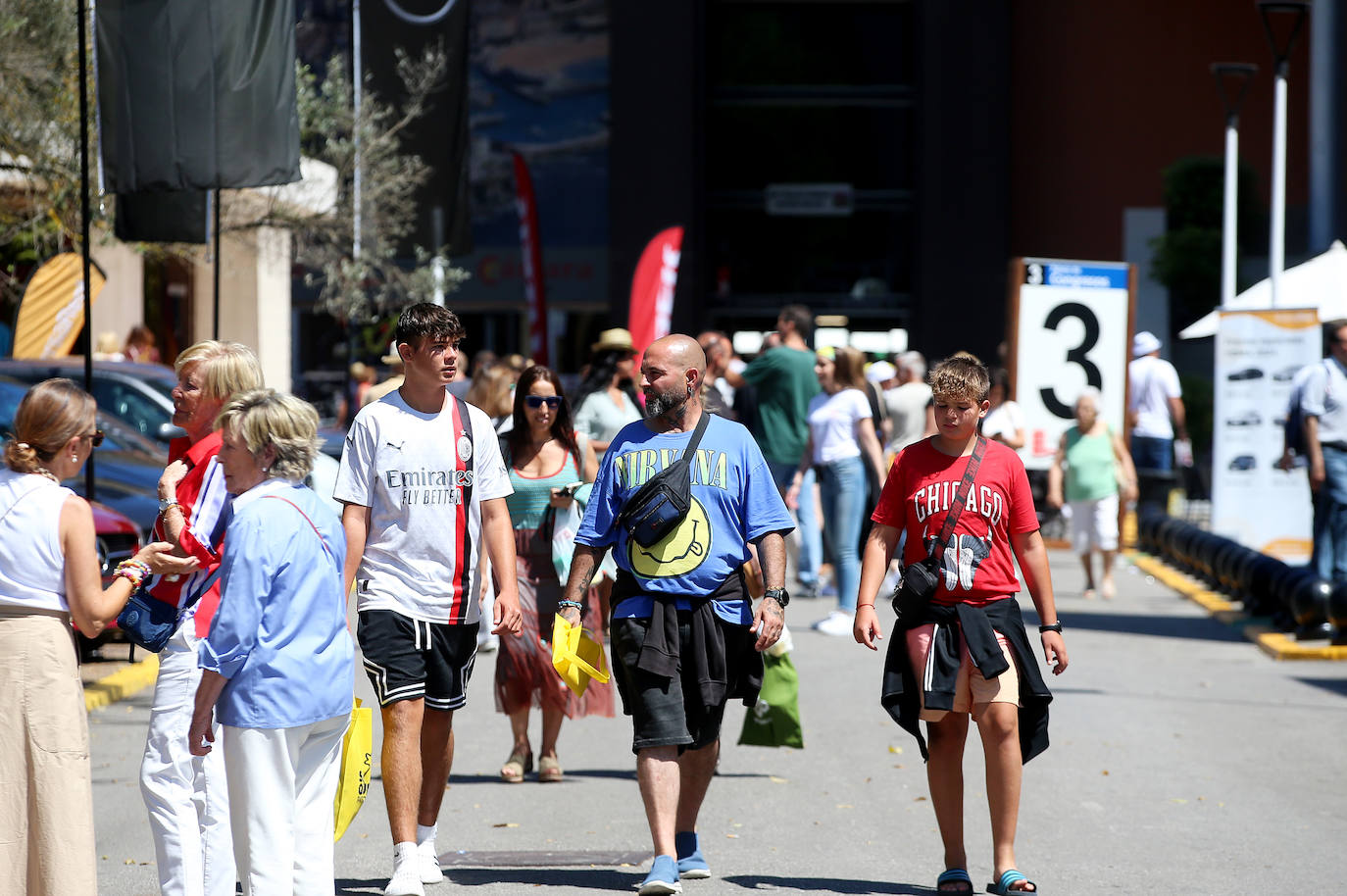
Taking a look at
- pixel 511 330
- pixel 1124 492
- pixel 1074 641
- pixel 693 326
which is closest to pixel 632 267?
pixel 693 326

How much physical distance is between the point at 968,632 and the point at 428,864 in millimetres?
2028

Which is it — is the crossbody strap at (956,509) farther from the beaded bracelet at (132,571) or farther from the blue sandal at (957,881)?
the beaded bracelet at (132,571)

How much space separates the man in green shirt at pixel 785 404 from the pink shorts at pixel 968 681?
24.6 feet

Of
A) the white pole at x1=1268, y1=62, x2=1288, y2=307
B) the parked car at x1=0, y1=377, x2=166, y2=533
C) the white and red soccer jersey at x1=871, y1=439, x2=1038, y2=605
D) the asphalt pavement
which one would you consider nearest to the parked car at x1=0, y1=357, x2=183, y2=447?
the parked car at x1=0, y1=377, x2=166, y2=533

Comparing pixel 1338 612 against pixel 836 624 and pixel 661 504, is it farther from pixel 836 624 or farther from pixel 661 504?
pixel 661 504

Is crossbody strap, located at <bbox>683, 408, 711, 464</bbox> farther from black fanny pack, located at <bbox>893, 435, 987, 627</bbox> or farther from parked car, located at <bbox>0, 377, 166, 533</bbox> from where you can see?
parked car, located at <bbox>0, 377, 166, 533</bbox>

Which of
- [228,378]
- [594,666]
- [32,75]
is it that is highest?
[32,75]

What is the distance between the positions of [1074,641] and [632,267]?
96.0ft

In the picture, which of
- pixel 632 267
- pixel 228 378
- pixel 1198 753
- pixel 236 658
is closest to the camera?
pixel 236 658

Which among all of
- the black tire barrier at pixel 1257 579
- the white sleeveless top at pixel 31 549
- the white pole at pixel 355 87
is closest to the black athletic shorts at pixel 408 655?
the white sleeveless top at pixel 31 549

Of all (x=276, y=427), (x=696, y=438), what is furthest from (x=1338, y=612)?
(x=276, y=427)

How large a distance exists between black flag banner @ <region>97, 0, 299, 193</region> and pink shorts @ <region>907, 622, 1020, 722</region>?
5350mm

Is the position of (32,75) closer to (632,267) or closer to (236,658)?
(236,658)

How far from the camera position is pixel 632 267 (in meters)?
41.0
